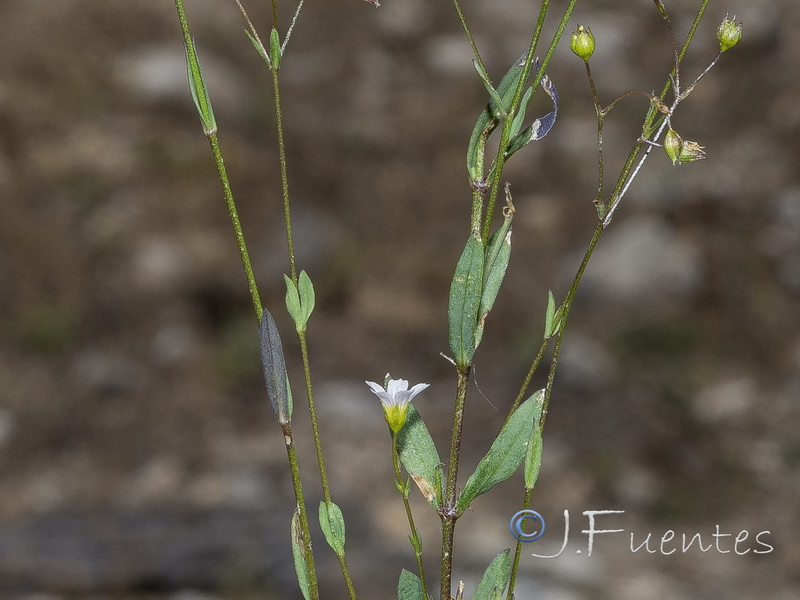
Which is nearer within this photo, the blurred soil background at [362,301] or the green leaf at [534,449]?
the green leaf at [534,449]

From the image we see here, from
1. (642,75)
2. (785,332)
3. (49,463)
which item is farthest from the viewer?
(642,75)

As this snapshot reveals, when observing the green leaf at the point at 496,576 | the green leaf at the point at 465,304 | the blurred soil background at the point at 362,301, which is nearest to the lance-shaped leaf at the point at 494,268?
the green leaf at the point at 465,304

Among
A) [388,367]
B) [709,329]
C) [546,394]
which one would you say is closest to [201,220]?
[388,367]

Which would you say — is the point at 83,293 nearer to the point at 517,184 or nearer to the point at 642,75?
the point at 517,184

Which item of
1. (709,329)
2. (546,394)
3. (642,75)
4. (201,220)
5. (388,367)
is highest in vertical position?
(642,75)

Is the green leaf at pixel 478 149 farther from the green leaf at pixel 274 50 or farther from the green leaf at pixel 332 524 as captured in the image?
the green leaf at pixel 332 524
